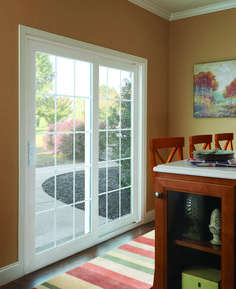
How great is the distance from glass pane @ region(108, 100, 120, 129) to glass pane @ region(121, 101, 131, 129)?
78 mm

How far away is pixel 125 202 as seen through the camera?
397 cm

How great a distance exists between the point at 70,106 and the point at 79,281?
1.60 meters

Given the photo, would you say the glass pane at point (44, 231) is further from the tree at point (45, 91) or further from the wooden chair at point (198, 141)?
the wooden chair at point (198, 141)

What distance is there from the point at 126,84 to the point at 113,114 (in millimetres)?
456

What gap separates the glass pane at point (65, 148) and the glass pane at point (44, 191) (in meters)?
0.17

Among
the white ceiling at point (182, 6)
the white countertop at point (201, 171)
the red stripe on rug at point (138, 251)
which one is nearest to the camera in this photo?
the white countertop at point (201, 171)

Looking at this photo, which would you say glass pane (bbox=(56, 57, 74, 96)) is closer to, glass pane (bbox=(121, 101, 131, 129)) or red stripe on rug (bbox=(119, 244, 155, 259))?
glass pane (bbox=(121, 101, 131, 129))

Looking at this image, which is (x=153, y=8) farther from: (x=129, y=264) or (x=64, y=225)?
(x=129, y=264)

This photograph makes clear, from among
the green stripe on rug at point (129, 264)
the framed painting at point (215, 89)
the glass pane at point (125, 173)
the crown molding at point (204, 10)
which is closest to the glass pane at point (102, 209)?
the glass pane at point (125, 173)

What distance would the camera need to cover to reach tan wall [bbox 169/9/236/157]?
13.8ft

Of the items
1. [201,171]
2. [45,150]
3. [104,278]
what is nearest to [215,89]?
[45,150]

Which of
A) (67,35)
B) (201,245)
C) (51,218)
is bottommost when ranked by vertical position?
(51,218)

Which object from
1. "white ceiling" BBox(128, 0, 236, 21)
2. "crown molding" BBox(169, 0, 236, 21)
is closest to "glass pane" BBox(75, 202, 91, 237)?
"white ceiling" BBox(128, 0, 236, 21)

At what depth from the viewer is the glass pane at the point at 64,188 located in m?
3.05
